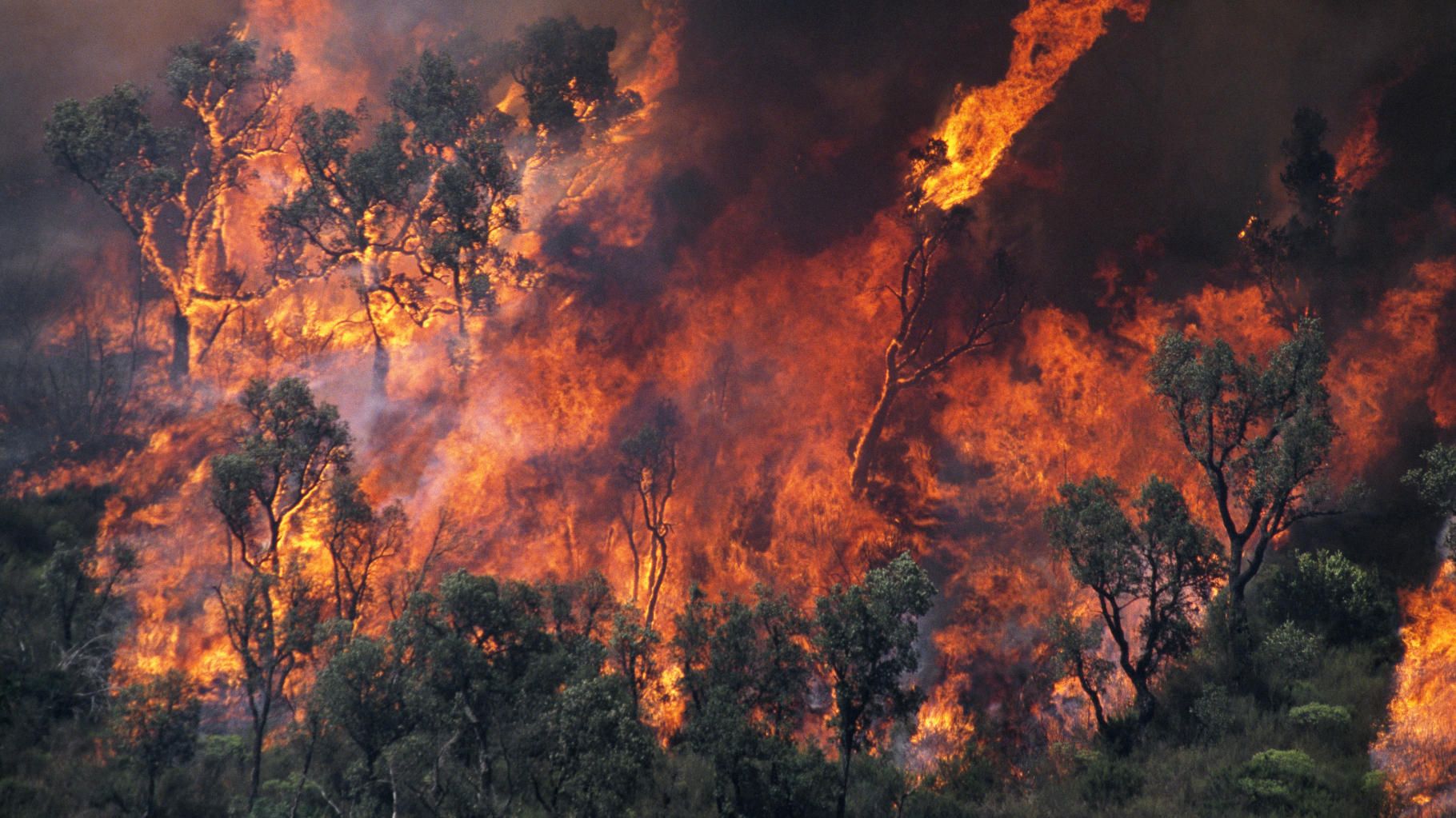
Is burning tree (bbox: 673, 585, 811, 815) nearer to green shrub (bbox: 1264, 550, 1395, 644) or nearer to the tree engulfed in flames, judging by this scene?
the tree engulfed in flames

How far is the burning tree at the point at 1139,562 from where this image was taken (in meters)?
27.6

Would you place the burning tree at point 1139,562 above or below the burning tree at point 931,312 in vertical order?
below

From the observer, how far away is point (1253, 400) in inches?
1111

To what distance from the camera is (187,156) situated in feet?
142

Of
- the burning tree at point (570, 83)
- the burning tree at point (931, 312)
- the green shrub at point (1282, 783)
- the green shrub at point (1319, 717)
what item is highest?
the burning tree at point (570, 83)

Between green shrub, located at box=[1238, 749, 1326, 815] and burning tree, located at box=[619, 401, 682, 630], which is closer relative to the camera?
green shrub, located at box=[1238, 749, 1326, 815]

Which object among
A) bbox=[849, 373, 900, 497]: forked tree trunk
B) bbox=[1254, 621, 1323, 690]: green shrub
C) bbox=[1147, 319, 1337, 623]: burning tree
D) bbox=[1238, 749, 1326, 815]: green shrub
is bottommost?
bbox=[1238, 749, 1326, 815]: green shrub

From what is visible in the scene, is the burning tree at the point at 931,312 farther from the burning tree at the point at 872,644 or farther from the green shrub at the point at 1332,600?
the green shrub at the point at 1332,600

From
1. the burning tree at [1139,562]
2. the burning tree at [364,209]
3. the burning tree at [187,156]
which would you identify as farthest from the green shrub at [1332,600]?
the burning tree at [187,156]

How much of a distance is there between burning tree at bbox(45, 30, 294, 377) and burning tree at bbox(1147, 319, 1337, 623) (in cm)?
3714

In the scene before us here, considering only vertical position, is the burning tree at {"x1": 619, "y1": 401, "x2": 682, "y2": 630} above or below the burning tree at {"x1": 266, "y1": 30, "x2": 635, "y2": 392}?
below

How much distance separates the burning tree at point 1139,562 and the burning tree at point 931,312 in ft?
30.2

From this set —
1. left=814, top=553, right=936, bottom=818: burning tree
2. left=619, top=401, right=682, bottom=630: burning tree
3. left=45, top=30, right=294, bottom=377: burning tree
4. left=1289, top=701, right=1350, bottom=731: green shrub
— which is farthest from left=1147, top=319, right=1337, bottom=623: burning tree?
left=45, top=30, right=294, bottom=377: burning tree

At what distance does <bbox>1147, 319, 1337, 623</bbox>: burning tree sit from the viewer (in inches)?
1060
